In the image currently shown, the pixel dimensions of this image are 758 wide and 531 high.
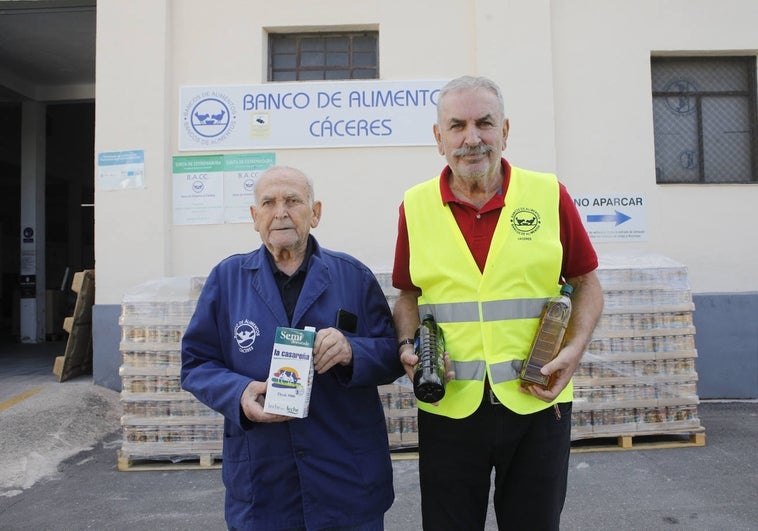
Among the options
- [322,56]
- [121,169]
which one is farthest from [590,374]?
[121,169]

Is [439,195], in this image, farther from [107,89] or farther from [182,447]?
[107,89]

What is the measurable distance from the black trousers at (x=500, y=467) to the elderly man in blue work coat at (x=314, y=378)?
23cm

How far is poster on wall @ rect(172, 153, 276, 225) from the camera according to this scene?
20.5 feet

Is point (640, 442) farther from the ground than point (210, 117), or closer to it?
closer to it

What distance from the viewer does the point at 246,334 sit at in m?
1.91

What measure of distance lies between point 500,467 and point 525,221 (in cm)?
91

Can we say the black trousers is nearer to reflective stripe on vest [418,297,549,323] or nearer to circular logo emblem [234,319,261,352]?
reflective stripe on vest [418,297,549,323]

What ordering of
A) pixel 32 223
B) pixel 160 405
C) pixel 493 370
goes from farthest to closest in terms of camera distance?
pixel 32 223 < pixel 160 405 < pixel 493 370

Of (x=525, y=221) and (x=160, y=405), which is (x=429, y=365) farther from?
(x=160, y=405)

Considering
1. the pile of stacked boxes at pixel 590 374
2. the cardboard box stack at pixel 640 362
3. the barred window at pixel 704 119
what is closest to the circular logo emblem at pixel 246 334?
the pile of stacked boxes at pixel 590 374

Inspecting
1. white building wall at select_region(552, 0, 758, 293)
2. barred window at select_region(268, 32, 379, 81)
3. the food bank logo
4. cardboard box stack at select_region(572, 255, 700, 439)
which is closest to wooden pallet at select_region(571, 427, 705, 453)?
cardboard box stack at select_region(572, 255, 700, 439)

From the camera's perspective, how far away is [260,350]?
1.90m

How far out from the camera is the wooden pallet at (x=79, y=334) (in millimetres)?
6527

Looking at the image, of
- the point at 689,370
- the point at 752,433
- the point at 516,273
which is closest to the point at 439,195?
the point at 516,273
